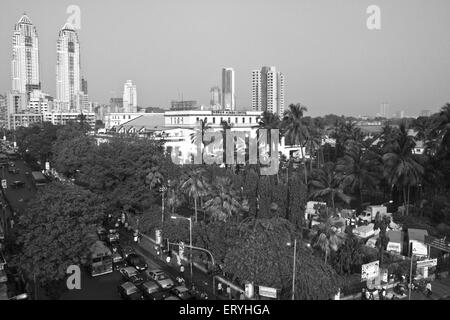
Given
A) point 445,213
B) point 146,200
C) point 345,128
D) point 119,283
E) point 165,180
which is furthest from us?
point 345,128

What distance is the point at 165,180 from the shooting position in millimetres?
32375

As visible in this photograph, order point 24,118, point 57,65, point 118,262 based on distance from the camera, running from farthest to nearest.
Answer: point 57,65
point 24,118
point 118,262

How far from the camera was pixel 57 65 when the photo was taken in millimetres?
183125

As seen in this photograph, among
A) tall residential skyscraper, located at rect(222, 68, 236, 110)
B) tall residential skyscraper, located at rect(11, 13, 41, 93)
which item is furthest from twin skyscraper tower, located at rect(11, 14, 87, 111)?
tall residential skyscraper, located at rect(222, 68, 236, 110)

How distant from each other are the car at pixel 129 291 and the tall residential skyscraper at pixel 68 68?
6905 inches

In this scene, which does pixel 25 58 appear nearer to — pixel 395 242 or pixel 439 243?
pixel 395 242

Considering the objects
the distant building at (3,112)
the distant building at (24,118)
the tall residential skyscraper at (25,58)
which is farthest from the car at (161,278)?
the tall residential skyscraper at (25,58)

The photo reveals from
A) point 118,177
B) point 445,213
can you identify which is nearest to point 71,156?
point 118,177

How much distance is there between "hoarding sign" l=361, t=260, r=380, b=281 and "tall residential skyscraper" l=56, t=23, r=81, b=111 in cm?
17992

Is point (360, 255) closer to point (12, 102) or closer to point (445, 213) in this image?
point (445, 213)

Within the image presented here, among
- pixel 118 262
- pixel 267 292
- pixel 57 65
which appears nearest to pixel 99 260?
pixel 118 262

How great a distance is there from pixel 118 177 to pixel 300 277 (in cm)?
1829

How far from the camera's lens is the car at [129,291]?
1842 cm

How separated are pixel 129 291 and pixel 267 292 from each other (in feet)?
21.6
